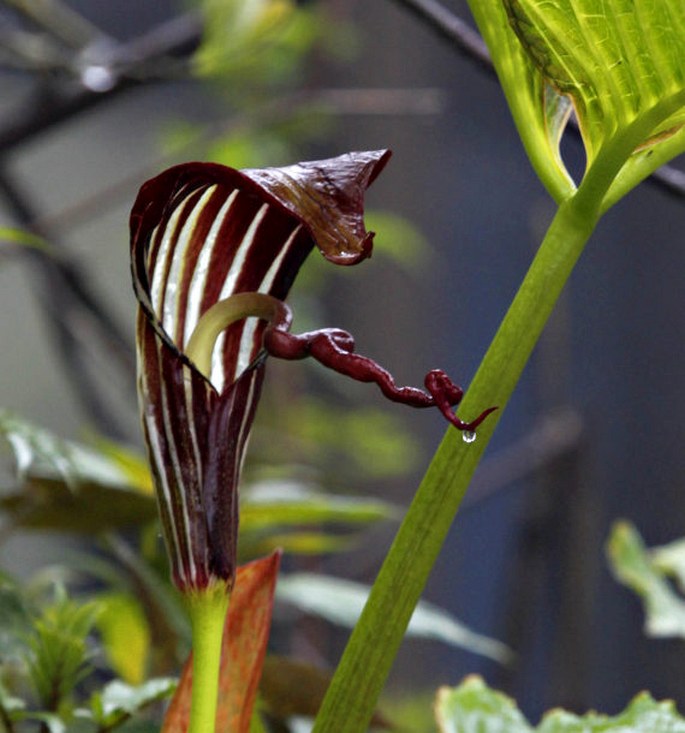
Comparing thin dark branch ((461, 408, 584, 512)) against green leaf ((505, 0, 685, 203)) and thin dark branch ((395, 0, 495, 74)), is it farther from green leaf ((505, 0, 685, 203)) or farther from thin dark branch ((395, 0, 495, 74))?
green leaf ((505, 0, 685, 203))

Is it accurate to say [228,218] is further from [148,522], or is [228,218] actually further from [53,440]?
[148,522]

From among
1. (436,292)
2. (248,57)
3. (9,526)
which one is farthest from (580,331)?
(9,526)

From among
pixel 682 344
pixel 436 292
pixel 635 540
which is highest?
pixel 436 292

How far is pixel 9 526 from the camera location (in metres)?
0.39

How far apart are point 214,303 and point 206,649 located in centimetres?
7

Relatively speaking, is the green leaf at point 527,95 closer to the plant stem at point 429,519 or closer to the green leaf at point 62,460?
the plant stem at point 429,519

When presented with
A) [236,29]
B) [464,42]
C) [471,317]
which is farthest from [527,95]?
[471,317]

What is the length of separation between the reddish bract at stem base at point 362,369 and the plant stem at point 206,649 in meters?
0.05

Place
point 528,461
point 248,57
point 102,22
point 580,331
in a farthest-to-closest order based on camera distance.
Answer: point 102,22 < point 580,331 < point 528,461 < point 248,57

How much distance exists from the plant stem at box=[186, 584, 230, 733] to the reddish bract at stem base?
Answer: 5 centimetres

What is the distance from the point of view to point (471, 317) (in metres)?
1.67

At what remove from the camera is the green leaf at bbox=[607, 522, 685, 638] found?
1.27 ft

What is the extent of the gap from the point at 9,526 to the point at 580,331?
4.00 ft

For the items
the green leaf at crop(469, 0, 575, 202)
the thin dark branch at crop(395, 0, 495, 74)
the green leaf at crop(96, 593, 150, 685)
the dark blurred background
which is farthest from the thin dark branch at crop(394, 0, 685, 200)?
the dark blurred background
